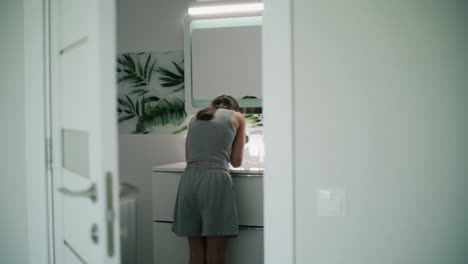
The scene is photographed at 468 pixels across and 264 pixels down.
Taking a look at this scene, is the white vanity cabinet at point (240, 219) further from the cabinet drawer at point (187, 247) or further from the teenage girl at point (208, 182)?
the teenage girl at point (208, 182)

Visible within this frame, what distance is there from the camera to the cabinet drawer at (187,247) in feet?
8.68

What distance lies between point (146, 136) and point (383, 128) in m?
2.41

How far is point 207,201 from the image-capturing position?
2.45 meters

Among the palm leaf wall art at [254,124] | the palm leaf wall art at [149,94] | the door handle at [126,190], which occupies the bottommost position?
the door handle at [126,190]

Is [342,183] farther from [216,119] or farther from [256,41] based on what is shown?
[256,41]

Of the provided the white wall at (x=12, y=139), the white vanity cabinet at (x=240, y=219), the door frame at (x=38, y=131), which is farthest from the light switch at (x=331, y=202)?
the white vanity cabinet at (x=240, y=219)

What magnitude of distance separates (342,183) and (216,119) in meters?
1.30

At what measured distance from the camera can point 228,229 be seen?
8.12 ft

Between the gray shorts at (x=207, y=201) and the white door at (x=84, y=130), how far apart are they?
100cm

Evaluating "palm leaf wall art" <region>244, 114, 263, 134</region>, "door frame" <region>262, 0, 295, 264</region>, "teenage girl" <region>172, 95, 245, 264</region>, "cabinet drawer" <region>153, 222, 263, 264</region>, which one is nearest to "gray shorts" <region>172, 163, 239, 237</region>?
"teenage girl" <region>172, 95, 245, 264</region>

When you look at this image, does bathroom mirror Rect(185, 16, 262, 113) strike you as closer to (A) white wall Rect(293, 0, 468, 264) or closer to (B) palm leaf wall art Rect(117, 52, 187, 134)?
(B) palm leaf wall art Rect(117, 52, 187, 134)

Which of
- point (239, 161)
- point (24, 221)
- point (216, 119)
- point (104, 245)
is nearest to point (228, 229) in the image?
point (239, 161)

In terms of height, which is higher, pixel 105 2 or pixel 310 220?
pixel 105 2

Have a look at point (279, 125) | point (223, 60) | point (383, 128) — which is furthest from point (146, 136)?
point (383, 128)
